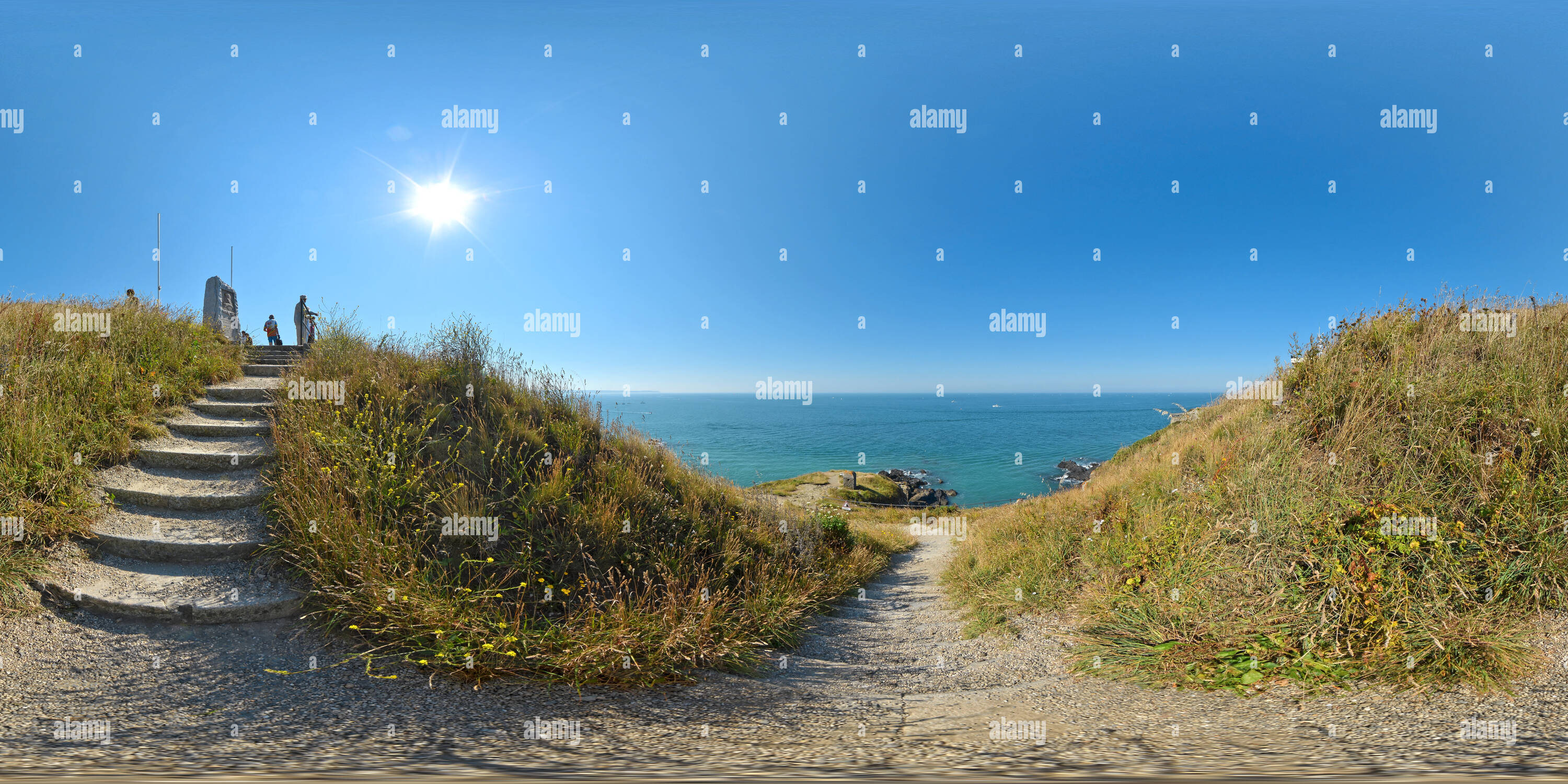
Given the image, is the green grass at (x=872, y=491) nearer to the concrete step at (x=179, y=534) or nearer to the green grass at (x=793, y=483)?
the green grass at (x=793, y=483)

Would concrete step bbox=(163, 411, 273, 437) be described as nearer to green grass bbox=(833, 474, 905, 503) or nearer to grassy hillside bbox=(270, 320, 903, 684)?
grassy hillside bbox=(270, 320, 903, 684)

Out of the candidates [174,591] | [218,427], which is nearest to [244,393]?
[218,427]

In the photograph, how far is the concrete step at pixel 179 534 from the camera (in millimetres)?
5902

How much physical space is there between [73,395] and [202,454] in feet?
6.20

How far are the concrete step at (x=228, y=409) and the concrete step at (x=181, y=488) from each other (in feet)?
5.17

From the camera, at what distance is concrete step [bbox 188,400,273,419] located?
28.4 ft

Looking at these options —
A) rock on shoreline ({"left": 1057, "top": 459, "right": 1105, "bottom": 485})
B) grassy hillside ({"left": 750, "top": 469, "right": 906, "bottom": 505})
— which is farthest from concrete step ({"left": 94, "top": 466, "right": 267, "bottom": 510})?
rock on shoreline ({"left": 1057, "top": 459, "right": 1105, "bottom": 485})

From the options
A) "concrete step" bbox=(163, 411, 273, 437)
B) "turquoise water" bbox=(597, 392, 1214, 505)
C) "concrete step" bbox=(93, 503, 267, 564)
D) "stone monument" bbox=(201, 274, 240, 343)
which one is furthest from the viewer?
"turquoise water" bbox=(597, 392, 1214, 505)

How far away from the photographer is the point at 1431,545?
5238mm

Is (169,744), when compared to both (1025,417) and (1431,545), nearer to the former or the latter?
(1431,545)

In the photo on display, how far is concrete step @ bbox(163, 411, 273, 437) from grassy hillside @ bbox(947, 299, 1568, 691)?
997cm

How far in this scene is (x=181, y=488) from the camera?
22.5 ft

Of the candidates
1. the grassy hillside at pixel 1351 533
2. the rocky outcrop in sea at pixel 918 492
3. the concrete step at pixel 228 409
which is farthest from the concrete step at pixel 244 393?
the rocky outcrop in sea at pixel 918 492

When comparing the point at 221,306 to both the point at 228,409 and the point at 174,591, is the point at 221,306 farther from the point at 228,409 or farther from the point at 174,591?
the point at 174,591
